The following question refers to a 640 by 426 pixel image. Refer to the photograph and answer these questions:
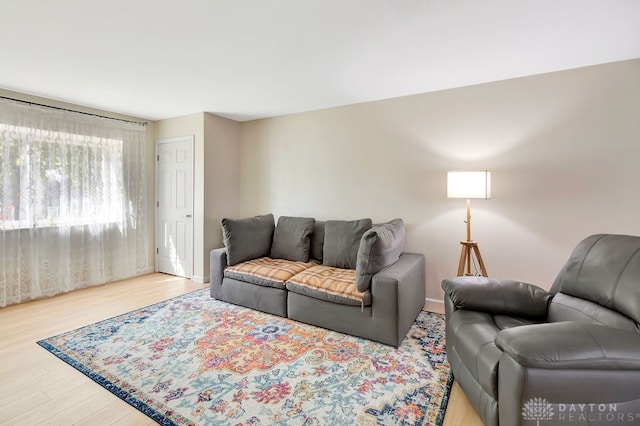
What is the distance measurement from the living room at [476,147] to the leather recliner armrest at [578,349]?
1856mm

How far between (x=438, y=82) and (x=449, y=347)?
2.44 m

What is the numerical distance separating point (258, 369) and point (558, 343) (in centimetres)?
175

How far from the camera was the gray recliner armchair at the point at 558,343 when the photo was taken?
1127 mm

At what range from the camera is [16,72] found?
2.74m

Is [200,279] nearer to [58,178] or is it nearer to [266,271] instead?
[266,271]

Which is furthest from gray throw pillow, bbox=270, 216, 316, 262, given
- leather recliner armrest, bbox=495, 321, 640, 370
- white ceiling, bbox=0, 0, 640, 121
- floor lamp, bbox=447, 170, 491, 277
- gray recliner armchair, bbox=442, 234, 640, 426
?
leather recliner armrest, bbox=495, 321, 640, 370

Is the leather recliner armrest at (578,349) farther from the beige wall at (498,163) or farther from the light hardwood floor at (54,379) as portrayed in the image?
the beige wall at (498,163)

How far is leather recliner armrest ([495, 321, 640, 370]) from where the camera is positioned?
112 cm

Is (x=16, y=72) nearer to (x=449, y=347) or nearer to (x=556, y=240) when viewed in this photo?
(x=449, y=347)

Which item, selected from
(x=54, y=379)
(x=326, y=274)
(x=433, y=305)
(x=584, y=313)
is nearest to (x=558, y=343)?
(x=584, y=313)

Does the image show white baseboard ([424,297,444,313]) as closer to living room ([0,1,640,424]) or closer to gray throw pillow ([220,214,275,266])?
living room ([0,1,640,424])

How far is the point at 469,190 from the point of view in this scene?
271cm
